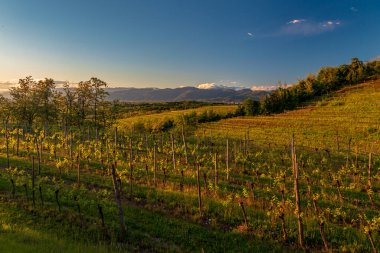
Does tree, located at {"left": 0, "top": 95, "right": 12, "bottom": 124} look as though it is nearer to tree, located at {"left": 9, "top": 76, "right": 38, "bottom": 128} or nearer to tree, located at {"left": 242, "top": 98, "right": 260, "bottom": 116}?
tree, located at {"left": 9, "top": 76, "right": 38, "bottom": 128}

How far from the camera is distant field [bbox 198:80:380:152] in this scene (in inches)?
1683

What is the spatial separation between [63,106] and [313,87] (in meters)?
72.4

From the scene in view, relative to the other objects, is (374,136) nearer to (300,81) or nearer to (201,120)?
(201,120)

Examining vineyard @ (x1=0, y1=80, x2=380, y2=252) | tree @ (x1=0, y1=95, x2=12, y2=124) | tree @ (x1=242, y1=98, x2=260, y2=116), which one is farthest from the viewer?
tree @ (x1=242, y1=98, x2=260, y2=116)

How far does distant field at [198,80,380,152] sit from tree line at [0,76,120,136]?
19454mm

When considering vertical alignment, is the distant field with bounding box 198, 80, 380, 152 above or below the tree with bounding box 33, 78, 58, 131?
below

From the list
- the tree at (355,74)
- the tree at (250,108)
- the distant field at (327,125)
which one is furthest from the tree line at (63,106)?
the tree at (355,74)

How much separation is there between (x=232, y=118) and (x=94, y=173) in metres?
55.7

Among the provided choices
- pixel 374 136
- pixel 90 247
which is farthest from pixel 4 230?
pixel 374 136

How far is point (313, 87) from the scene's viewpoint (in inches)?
3440

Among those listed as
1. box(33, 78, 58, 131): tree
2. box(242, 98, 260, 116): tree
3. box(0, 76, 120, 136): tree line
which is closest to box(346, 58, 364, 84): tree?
box(242, 98, 260, 116): tree

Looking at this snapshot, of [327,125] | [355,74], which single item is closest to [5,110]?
[327,125]

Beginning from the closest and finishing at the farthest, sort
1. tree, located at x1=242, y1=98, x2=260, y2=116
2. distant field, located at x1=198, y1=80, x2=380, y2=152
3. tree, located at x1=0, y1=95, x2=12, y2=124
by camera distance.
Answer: distant field, located at x1=198, y1=80, x2=380, y2=152 < tree, located at x1=0, y1=95, x2=12, y2=124 < tree, located at x1=242, y1=98, x2=260, y2=116

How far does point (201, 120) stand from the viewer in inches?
2820
